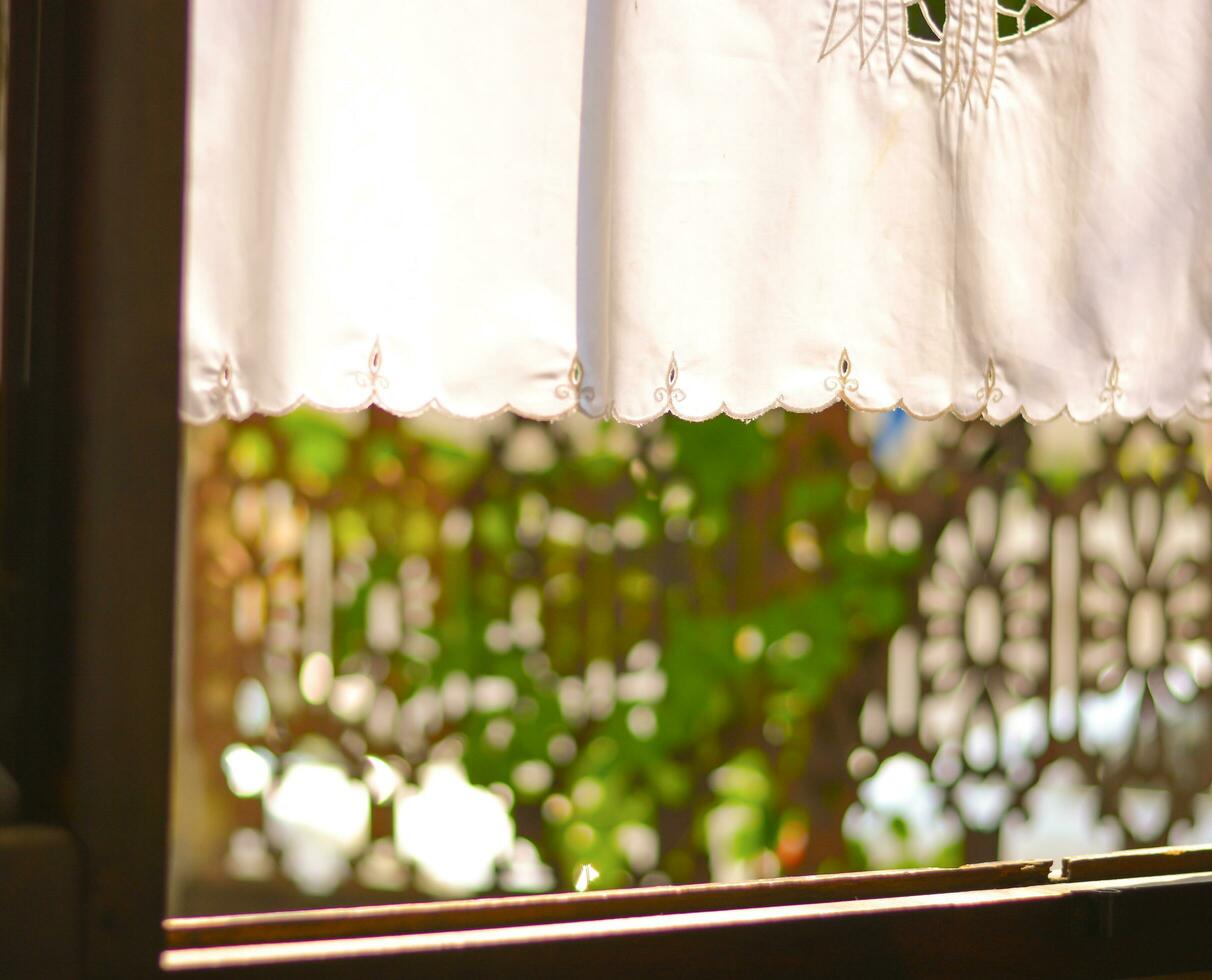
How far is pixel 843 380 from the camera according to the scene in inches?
43.7

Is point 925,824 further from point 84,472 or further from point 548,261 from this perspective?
point 84,472

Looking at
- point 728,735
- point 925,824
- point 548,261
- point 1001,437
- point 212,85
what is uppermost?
point 212,85

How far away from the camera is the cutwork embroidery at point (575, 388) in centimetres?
103

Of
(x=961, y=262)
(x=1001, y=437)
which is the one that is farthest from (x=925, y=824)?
(x=961, y=262)

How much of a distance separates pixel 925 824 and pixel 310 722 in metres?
0.69

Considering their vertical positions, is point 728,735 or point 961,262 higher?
point 961,262

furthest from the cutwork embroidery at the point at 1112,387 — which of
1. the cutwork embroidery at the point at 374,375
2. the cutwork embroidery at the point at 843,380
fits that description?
the cutwork embroidery at the point at 374,375

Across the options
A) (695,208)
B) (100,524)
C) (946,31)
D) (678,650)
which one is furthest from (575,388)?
(946,31)

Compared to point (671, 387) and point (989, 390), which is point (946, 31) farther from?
point (671, 387)

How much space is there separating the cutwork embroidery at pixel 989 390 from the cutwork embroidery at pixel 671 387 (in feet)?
1.09

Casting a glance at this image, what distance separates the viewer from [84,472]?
94 cm

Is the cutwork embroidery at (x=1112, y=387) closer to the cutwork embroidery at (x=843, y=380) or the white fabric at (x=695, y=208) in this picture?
the white fabric at (x=695, y=208)

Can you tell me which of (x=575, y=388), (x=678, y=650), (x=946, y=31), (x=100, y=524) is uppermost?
(x=946, y=31)

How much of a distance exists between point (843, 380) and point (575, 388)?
278 mm
